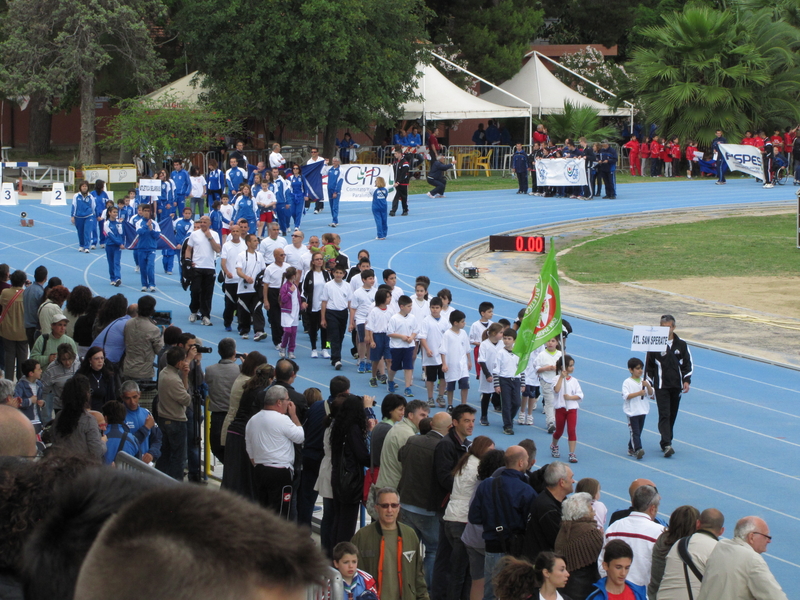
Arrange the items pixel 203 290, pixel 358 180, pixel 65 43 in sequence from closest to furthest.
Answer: pixel 203 290
pixel 358 180
pixel 65 43

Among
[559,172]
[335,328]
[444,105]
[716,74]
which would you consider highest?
[716,74]

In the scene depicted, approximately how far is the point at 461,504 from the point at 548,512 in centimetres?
100

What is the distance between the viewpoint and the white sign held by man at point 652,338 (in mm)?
12188

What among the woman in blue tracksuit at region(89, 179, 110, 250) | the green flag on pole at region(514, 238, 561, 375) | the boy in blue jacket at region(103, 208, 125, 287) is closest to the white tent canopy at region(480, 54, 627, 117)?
the woman in blue tracksuit at region(89, 179, 110, 250)

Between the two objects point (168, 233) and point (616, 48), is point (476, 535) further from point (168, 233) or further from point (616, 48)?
point (616, 48)

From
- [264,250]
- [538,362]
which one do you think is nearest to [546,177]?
[264,250]

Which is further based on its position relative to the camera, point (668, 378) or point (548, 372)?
point (548, 372)

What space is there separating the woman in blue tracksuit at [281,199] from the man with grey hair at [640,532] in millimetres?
19662

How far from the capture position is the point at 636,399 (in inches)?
478

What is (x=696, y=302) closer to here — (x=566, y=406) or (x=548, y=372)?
(x=548, y=372)

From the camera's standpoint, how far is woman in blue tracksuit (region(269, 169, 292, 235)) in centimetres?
2602

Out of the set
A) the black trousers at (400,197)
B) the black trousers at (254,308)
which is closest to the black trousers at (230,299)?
the black trousers at (254,308)

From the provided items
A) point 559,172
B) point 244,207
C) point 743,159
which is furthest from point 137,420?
point 743,159

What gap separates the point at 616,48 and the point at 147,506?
59.0 metres
